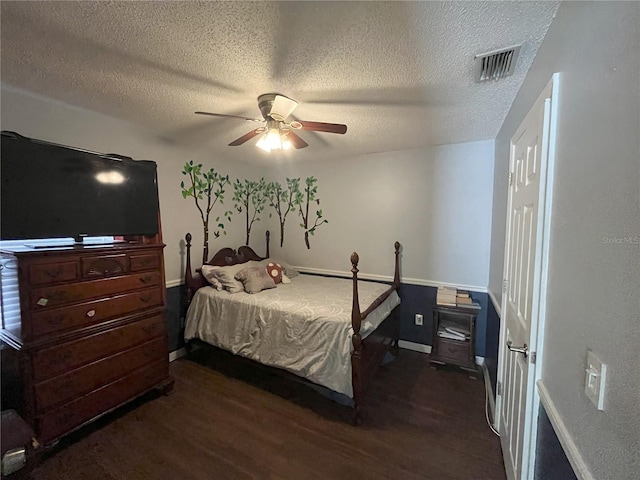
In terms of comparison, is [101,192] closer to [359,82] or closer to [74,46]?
[74,46]

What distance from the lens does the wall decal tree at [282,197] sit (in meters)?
4.02

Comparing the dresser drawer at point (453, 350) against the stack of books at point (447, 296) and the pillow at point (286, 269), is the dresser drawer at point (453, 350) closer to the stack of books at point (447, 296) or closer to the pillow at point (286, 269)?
the stack of books at point (447, 296)

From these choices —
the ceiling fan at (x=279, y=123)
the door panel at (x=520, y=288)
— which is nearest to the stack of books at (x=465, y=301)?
the door panel at (x=520, y=288)

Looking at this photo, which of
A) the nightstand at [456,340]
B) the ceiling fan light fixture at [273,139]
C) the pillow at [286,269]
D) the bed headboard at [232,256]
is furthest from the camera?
the pillow at [286,269]

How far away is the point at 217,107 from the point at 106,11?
921 millimetres

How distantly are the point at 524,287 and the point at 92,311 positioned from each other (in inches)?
107

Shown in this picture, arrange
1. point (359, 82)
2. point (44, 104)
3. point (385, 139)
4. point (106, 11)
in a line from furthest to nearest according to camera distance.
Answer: point (385, 139)
point (44, 104)
point (359, 82)
point (106, 11)

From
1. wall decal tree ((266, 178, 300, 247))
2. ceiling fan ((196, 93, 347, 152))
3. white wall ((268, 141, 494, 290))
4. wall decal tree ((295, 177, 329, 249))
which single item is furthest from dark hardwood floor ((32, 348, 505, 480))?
wall decal tree ((266, 178, 300, 247))

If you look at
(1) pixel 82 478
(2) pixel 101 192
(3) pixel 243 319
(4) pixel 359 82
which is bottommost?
(1) pixel 82 478

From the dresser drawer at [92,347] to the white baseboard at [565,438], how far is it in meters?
2.58

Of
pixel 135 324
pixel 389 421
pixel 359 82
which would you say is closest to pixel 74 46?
pixel 359 82

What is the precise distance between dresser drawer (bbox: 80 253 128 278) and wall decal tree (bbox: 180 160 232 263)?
47.8 inches

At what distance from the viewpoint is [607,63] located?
73 centimetres

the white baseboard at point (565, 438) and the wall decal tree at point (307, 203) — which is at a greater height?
the wall decal tree at point (307, 203)
